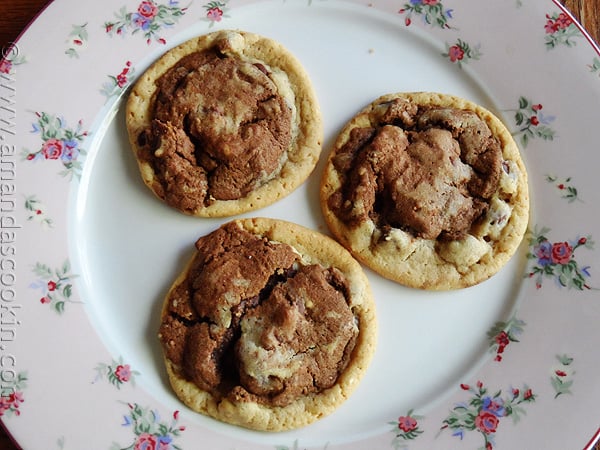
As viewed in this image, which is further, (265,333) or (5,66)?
(5,66)

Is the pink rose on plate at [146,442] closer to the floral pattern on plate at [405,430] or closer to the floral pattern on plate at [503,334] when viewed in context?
the floral pattern on plate at [405,430]

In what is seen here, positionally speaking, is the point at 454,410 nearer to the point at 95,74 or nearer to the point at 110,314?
the point at 110,314

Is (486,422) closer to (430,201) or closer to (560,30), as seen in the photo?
(430,201)

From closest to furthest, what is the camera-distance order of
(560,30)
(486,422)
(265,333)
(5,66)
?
(265,333) < (486,422) < (5,66) < (560,30)

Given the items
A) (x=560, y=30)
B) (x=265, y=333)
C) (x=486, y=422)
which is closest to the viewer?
(x=265, y=333)

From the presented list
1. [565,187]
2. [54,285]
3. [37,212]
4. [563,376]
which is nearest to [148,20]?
[37,212]

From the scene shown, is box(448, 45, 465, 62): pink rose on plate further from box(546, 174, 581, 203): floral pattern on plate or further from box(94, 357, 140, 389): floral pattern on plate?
box(94, 357, 140, 389): floral pattern on plate

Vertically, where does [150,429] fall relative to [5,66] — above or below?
below

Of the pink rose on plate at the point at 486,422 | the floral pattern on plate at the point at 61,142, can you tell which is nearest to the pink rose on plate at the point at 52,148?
the floral pattern on plate at the point at 61,142
